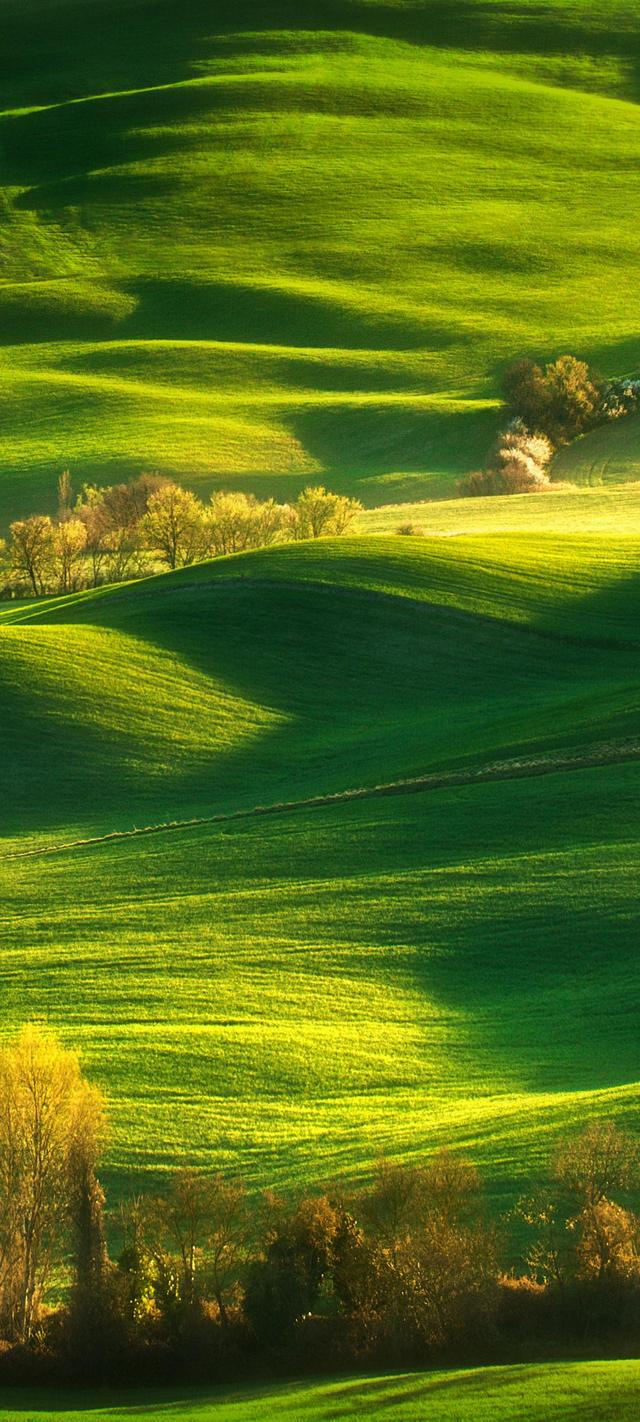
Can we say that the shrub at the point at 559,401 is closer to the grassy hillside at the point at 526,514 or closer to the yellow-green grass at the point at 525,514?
the yellow-green grass at the point at 525,514

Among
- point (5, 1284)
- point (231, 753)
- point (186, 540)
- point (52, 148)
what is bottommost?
point (5, 1284)

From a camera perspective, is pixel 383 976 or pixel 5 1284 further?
pixel 383 976

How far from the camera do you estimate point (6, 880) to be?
128ft

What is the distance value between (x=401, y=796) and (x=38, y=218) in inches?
4178

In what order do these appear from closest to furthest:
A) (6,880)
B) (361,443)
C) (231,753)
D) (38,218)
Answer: (6,880), (231,753), (361,443), (38,218)

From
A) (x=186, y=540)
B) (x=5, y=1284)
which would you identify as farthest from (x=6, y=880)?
(x=186, y=540)

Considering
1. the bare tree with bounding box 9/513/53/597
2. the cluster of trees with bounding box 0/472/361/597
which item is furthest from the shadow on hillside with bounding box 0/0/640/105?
the bare tree with bounding box 9/513/53/597

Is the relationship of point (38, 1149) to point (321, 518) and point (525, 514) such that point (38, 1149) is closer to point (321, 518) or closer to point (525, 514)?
point (321, 518)

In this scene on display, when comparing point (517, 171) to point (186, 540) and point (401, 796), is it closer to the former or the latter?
point (186, 540)

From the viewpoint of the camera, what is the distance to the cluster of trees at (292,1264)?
21281 mm

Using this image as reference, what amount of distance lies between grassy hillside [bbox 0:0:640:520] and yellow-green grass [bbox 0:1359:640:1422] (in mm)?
71923

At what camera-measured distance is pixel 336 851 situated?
38.9 metres

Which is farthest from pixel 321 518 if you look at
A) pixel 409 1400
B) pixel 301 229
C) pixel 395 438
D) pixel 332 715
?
pixel 301 229

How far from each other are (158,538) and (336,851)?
105 ft
